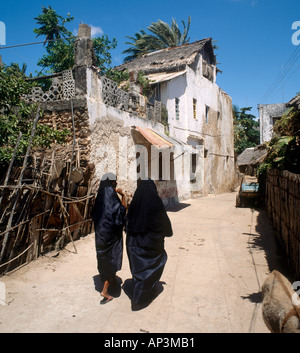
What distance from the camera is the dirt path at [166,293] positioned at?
3004 millimetres

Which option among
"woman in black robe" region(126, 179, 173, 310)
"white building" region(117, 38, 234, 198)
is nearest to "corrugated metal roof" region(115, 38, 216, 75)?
"white building" region(117, 38, 234, 198)

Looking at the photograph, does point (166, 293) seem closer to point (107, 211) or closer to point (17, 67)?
point (107, 211)

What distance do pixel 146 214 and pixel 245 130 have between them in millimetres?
29365

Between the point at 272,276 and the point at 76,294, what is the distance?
2.67 m

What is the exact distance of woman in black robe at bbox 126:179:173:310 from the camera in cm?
359

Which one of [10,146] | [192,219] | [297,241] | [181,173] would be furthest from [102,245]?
[181,173]

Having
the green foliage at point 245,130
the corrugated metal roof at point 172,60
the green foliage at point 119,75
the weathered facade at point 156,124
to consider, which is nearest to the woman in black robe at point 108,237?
the weathered facade at point 156,124

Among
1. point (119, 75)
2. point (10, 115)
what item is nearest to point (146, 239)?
point (10, 115)

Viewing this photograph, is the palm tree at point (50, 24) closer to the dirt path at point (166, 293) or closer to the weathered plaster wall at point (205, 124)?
the weathered plaster wall at point (205, 124)

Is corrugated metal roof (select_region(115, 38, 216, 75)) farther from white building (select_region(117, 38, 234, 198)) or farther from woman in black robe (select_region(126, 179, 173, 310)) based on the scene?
woman in black robe (select_region(126, 179, 173, 310))

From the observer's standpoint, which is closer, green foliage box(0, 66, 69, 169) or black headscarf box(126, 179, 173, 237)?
black headscarf box(126, 179, 173, 237)

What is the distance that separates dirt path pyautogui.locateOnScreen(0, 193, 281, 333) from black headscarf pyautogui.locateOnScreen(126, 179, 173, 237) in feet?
3.13

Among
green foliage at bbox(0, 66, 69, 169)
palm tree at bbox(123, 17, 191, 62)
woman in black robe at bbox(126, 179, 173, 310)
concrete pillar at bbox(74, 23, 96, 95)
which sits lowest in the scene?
woman in black robe at bbox(126, 179, 173, 310)

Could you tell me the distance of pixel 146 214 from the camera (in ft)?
11.9
